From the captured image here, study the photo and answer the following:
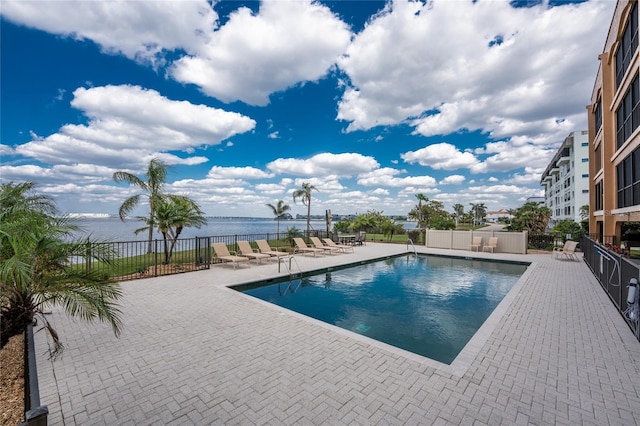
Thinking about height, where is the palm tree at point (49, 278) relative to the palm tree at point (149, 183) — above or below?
below

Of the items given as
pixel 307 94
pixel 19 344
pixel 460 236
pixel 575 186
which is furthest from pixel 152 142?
pixel 575 186

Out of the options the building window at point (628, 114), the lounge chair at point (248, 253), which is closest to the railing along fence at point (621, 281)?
the building window at point (628, 114)

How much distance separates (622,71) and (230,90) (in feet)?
57.2

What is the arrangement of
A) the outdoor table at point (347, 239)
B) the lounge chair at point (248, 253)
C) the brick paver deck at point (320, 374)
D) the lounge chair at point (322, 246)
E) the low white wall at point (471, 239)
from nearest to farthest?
1. the brick paver deck at point (320, 374)
2. the lounge chair at point (248, 253)
3. the lounge chair at point (322, 246)
4. the low white wall at point (471, 239)
5. the outdoor table at point (347, 239)

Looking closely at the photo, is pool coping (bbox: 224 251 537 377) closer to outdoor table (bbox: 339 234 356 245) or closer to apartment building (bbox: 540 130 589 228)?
outdoor table (bbox: 339 234 356 245)

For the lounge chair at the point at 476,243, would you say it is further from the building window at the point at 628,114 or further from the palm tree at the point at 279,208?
the palm tree at the point at 279,208

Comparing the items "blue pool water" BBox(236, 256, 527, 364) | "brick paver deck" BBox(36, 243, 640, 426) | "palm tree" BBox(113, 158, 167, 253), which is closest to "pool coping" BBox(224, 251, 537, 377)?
"brick paver deck" BBox(36, 243, 640, 426)

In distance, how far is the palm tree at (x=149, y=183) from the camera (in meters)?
13.0

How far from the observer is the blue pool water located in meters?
5.59

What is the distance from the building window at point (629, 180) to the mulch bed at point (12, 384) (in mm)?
16964

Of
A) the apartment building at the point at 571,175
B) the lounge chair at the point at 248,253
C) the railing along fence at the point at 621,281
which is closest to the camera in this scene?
the railing along fence at the point at 621,281

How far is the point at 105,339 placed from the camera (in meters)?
4.41

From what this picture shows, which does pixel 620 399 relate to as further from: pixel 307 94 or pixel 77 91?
pixel 307 94

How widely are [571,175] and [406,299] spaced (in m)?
51.9
